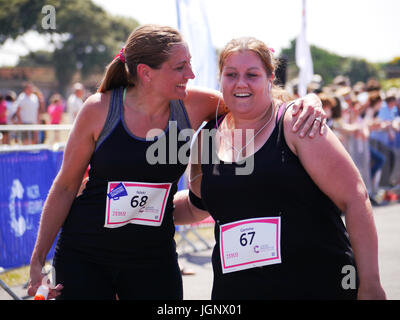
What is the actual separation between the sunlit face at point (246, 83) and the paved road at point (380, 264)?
286 centimetres

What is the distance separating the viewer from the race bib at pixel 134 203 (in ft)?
8.27

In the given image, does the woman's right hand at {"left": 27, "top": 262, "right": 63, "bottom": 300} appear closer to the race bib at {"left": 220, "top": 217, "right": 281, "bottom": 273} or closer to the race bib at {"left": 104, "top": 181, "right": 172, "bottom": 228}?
the race bib at {"left": 104, "top": 181, "right": 172, "bottom": 228}

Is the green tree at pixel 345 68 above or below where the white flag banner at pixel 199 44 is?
above

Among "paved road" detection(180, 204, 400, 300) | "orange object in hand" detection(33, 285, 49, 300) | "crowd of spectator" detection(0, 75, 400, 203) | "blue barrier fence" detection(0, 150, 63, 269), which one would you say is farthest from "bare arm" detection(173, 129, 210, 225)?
"crowd of spectator" detection(0, 75, 400, 203)

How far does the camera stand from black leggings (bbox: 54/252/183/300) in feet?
8.24

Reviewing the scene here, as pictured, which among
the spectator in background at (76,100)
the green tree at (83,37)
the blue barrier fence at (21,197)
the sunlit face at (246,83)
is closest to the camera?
the sunlit face at (246,83)

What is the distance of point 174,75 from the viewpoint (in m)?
2.58

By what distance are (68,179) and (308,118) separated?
116 cm

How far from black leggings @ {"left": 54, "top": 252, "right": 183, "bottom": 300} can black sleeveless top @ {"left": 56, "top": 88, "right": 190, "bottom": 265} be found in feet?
0.14

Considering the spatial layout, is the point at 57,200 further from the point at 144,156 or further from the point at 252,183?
the point at 252,183

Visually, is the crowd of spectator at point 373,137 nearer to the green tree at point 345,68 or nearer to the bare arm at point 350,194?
the bare arm at point 350,194

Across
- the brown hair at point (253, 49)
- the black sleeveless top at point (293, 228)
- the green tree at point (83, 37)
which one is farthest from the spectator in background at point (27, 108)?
the green tree at point (83, 37)
